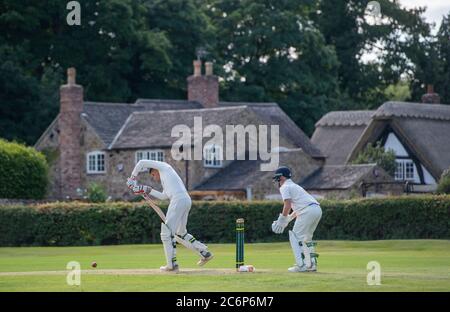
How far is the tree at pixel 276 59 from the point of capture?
87312 mm

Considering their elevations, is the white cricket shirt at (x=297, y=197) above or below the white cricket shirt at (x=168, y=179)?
below

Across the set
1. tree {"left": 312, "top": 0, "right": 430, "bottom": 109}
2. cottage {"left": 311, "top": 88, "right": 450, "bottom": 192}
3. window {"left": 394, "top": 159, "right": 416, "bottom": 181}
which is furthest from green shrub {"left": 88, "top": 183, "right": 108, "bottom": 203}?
tree {"left": 312, "top": 0, "right": 430, "bottom": 109}

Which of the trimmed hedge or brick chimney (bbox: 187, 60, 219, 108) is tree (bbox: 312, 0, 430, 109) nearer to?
brick chimney (bbox: 187, 60, 219, 108)

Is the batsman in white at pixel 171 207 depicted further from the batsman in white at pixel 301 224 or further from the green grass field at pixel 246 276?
the batsman in white at pixel 301 224

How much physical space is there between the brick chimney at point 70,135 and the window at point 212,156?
8.55 m

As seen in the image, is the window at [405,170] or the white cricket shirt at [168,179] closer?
the white cricket shirt at [168,179]

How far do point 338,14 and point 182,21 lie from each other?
57.9 ft

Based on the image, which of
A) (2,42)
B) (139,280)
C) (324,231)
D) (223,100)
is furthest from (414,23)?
(139,280)

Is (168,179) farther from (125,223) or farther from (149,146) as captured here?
(149,146)

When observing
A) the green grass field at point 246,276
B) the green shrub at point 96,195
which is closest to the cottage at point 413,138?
the green shrub at point 96,195

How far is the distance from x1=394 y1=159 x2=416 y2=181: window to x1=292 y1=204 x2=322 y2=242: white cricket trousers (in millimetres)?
48735
